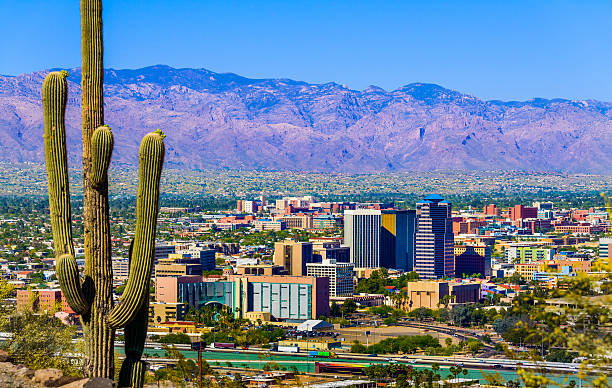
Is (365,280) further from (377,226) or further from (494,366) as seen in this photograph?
(494,366)

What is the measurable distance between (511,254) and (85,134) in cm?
14013

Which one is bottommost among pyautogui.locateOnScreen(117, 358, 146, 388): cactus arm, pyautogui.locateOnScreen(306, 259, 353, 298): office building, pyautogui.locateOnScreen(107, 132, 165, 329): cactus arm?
pyautogui.locateOnScreen(306, 259, 353, 298): office building

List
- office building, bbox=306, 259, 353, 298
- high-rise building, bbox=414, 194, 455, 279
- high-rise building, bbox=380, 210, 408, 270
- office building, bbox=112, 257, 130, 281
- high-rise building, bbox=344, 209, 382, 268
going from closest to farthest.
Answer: office building, bbox=112, 257, 130, 281
office building, bbox=306, 259, 353, 298
high-rise building, bbox=414, 194, 455, 279
high-rise building, bbox=344, 209, 382, 268
high-rise building, bbox=380, 210, 408, 270

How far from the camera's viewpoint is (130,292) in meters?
19.7

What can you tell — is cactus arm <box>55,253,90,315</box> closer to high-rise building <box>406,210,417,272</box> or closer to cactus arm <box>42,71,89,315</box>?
cactus arm <box>42,71,89,315</box>

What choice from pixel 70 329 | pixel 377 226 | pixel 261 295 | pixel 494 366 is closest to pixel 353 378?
pixel 494 366

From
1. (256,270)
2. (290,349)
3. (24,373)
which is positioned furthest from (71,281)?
(256,270)

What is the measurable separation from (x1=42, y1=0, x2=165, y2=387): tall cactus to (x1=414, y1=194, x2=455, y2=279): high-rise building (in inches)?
4580

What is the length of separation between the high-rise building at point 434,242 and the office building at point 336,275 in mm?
22239

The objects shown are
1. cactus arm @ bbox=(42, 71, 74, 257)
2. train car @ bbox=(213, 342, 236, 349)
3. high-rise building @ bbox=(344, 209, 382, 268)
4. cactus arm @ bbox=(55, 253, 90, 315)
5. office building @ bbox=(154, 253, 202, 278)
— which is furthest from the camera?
high-rise building @ bbox=(344, 209, 382, 268)

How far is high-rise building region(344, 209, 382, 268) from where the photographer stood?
484 ft

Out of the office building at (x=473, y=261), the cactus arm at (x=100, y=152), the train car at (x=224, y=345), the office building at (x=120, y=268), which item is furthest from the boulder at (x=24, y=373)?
the office building at (x=473, y=261)

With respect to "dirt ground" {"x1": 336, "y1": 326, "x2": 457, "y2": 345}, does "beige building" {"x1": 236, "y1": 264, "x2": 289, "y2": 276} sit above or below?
above

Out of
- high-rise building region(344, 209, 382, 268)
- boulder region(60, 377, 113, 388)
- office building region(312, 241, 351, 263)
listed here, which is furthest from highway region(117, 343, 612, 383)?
high-rise building region(344, 209, 382, 268)
